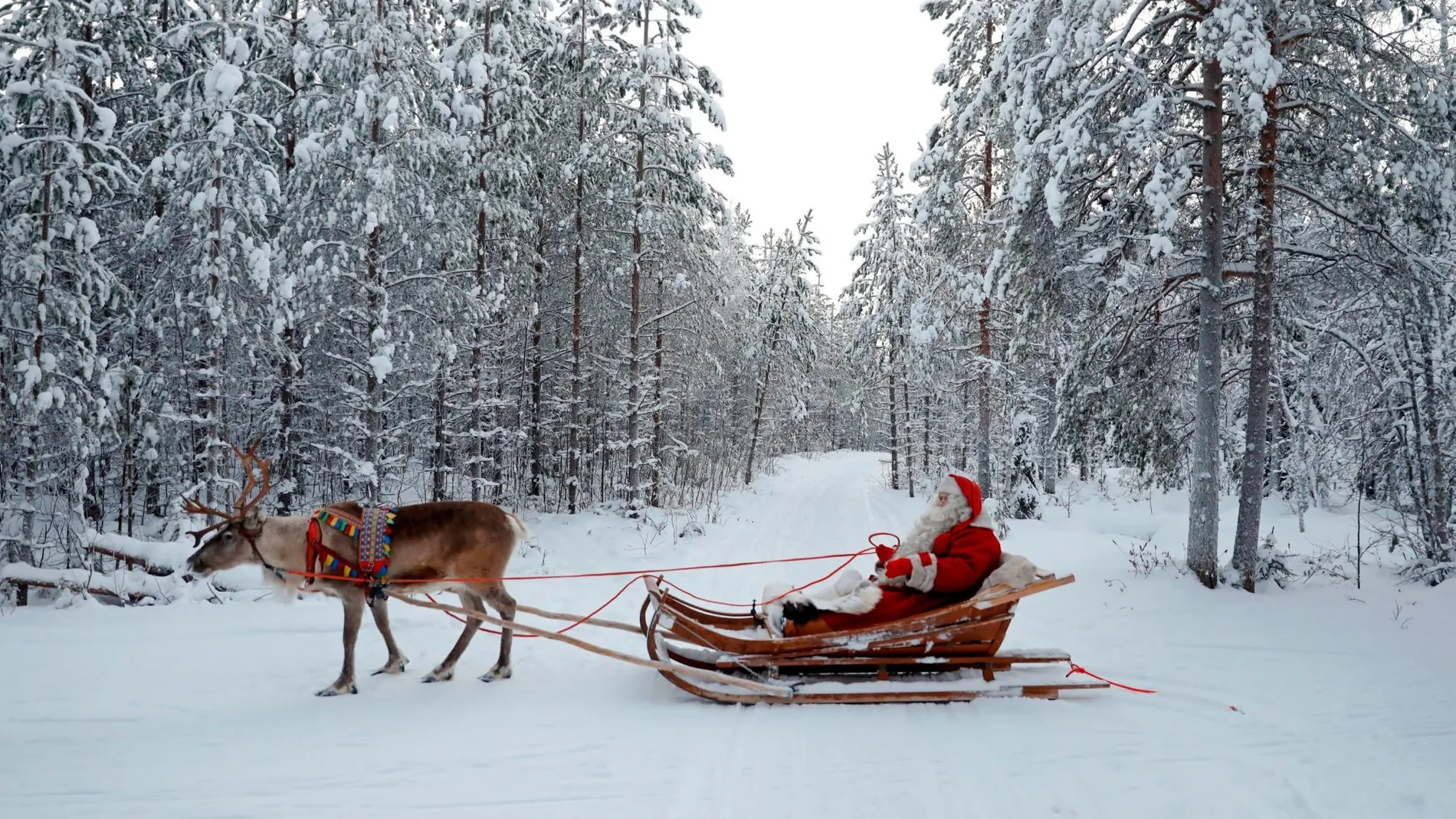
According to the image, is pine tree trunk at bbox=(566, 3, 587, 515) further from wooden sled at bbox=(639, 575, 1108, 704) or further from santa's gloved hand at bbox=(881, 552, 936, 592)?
santa's gloved hand at bbox=(881, 552, 936, 592)

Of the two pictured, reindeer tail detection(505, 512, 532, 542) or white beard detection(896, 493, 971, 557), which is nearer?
white beard detection(896, 493, 971, 557)

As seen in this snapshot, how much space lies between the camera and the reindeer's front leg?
5.42 metres

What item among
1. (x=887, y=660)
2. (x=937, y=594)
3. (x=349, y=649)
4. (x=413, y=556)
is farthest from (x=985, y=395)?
(x=349, y=649)

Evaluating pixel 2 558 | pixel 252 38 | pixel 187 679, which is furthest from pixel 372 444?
pixel 252 38

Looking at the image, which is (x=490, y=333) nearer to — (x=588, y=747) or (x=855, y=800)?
(x=588, y=747)

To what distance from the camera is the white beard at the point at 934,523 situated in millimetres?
5805

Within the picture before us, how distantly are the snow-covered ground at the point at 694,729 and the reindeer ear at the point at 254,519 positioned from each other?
129cm

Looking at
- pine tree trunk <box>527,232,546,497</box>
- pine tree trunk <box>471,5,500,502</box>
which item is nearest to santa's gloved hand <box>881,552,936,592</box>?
pine tree trunk <box>471,5,500,502</box>

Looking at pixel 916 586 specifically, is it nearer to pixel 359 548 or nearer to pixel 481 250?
pixel 359 548

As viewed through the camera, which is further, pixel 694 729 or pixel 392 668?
pixel 392 668

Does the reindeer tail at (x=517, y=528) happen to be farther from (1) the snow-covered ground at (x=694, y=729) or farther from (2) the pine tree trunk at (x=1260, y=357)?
(2) the pine tree trunk at (x=1260, y=357)

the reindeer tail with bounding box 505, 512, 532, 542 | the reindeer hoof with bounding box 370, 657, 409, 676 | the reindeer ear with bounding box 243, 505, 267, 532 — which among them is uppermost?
the reindeer ear with bounding box 243, 505, 267, 532

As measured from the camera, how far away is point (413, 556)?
5.73m

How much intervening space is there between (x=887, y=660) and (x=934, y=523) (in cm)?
128
